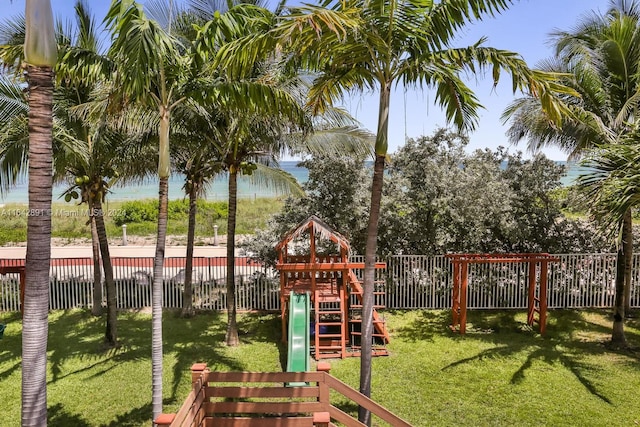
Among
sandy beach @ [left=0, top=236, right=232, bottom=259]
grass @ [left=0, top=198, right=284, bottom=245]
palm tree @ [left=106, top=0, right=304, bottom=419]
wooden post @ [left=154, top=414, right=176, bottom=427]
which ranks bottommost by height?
wooden post @ [left=154, top=414, right=176, bottom=427]

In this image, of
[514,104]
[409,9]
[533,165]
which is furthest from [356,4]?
[533,165]

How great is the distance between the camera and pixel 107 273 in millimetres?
9938

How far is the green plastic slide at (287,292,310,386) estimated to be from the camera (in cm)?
899

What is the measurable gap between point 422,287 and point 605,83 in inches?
279

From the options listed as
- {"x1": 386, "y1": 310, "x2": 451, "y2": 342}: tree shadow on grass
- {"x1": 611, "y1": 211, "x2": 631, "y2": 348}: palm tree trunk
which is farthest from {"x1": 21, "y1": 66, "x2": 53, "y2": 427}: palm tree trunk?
{"x1": 611, "y1": 211, "x2": 631, "y2": 348}: palm tree trunk

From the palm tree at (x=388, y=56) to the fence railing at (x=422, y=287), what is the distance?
7604 millimetres

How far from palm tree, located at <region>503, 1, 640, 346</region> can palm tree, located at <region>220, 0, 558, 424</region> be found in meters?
4.65

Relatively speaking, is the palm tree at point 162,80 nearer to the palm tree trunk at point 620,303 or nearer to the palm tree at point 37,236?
the palm tree at point 37,236

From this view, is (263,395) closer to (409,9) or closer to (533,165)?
(409,9)

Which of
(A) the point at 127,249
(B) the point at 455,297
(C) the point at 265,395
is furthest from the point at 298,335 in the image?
(A) the point at 127,249

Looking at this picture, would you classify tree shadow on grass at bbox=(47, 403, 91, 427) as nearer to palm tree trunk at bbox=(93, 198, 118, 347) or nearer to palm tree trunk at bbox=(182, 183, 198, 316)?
palm tree trunk at bbox=(93, 198, 118, 347)

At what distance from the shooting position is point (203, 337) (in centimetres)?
1141

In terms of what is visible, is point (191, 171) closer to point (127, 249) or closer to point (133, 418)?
point (133, 418)

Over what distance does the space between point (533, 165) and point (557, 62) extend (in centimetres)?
346
